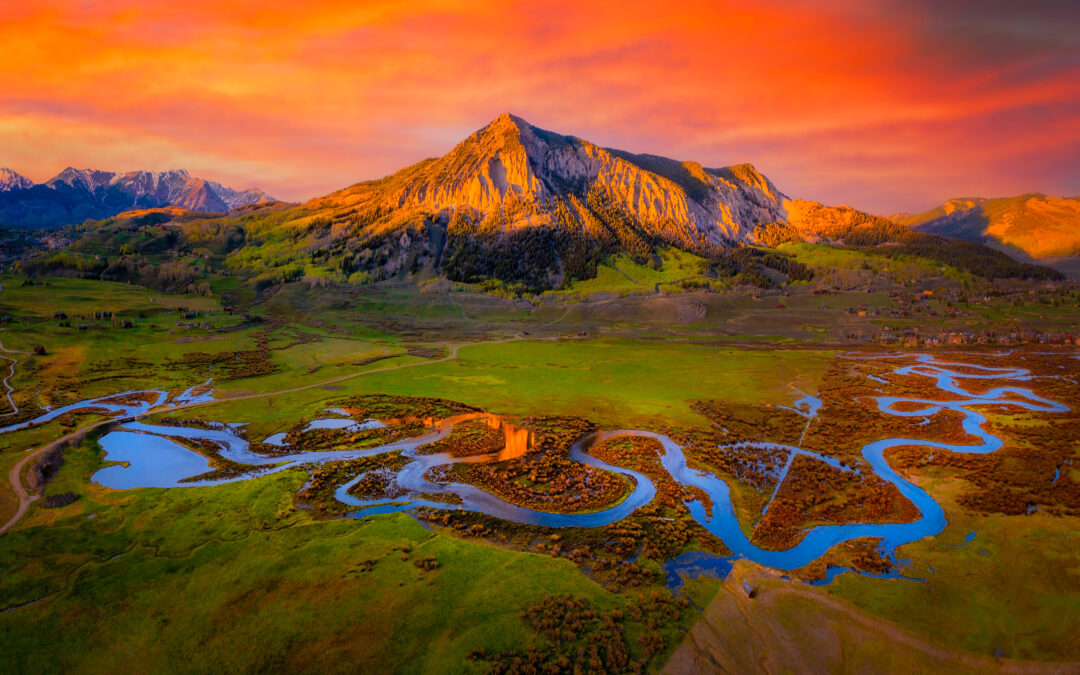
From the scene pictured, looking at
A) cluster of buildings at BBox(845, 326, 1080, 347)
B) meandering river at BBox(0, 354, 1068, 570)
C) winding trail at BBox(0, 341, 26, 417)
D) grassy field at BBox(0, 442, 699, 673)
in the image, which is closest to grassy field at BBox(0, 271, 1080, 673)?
grassy field at BBox(0, 442, 699, 673)

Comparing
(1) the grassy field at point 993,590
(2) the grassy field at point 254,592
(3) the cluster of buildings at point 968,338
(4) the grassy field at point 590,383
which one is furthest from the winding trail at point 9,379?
(3) the cluster of buildings at point 968,338

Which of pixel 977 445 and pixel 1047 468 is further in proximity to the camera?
pixel 977 445

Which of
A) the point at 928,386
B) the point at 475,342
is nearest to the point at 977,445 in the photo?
the point at 928,386

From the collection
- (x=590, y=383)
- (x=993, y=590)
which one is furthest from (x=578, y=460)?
(x=590, y=383)

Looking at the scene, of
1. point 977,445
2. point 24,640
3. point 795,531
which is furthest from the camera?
point 977,445

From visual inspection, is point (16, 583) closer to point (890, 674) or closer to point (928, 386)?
point (890, 674)

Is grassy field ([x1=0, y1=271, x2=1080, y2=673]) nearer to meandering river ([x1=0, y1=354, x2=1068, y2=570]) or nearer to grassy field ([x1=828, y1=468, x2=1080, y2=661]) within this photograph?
grassy field ([x1=828, y1=468, x2=1080, y2=661])

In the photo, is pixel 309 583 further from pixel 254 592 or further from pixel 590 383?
pixel 590 383

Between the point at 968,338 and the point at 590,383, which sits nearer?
the point at 590,383

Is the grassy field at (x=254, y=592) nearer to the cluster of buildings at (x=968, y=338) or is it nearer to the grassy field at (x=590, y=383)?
the grassy field at (x=590, y=383)
